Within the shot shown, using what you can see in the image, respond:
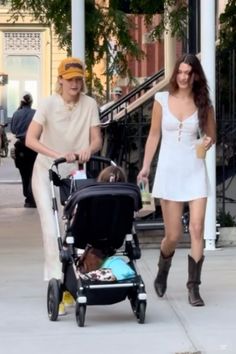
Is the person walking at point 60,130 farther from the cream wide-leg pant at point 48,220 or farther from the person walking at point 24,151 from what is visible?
the person walking at point 24,151

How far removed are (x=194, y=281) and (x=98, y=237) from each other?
1.01 m

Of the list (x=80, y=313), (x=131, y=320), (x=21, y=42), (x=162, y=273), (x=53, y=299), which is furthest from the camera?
(x=21, y=42)

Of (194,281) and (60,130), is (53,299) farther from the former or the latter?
(60,130)

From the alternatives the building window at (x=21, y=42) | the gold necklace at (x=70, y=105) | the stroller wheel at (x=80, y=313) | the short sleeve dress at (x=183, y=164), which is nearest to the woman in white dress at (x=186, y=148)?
the short sleeve dress at (x=183, y=164)

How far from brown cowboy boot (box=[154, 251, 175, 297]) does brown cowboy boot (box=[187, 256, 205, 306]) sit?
0.87 feet

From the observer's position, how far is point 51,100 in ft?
23.1

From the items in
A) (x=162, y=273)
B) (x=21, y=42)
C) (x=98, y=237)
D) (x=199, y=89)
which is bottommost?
(x=162, y=273)

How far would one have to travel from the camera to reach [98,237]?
656 cm

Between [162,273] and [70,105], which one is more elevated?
[70,105]

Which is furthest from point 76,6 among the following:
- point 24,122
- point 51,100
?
point 24,122

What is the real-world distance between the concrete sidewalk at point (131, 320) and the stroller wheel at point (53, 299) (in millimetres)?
69

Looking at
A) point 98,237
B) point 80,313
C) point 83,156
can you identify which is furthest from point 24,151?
point 80,313

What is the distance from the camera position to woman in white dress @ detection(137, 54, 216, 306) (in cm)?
703

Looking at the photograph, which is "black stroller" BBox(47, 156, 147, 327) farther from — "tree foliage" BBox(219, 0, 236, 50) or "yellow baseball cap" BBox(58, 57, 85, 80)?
"tree foliage" BBox(219, 0, 236, 50)
